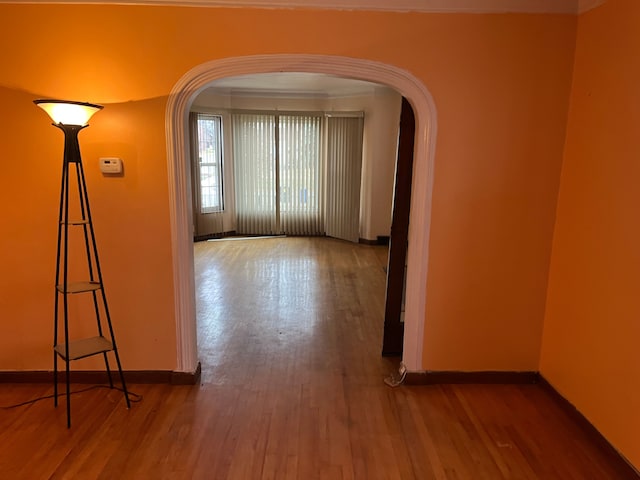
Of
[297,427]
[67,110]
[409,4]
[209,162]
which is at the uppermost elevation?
[409,4]

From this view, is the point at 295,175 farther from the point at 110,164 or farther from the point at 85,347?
the point at 85,347

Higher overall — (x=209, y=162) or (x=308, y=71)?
(x=308, y=71)

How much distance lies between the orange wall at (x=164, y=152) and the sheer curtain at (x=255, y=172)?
531 centimetres

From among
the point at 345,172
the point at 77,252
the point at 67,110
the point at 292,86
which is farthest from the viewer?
the point at 345,172

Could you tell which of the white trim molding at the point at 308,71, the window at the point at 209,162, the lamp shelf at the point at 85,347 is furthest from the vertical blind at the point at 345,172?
the lamp shelf at the point at 85,347

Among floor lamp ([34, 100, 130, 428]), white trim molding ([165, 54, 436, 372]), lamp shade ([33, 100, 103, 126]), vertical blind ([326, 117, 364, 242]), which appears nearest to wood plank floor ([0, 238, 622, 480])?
floor lamp ([34, 100, 130, 428])

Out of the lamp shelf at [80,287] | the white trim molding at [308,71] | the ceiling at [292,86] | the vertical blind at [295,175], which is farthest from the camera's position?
the vertical blind at [295,175]

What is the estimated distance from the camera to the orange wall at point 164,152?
2.53 m

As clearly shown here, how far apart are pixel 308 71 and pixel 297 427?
2.17m

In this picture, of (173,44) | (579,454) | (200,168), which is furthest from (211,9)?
(200,168)

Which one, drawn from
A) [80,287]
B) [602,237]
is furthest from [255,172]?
[602,237]

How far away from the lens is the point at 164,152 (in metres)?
2.65

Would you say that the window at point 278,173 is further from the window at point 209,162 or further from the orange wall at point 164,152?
the orange wall at point 164,152

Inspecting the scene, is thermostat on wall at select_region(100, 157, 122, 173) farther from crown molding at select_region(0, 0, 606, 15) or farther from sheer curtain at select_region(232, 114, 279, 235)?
sheer curtain at select_region(232, 114, 279, 235)
